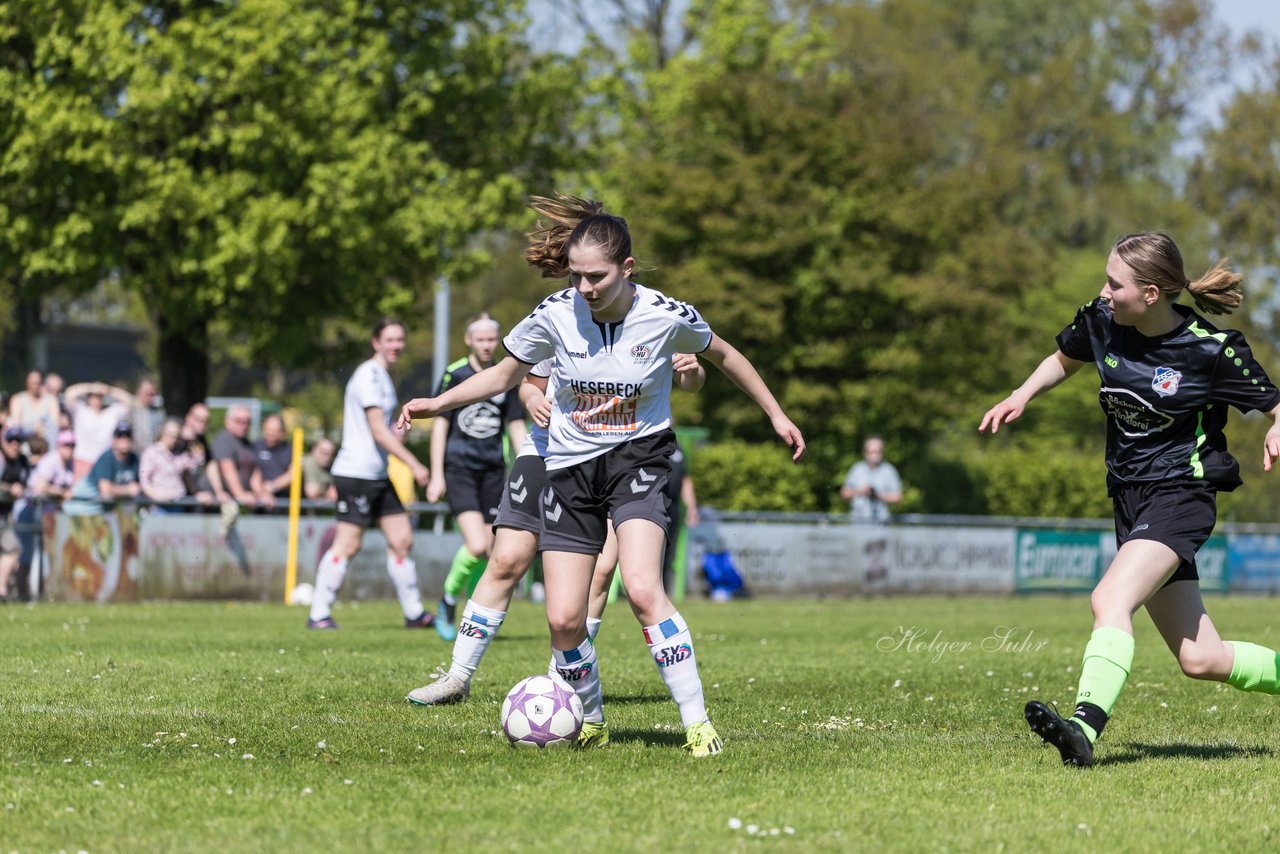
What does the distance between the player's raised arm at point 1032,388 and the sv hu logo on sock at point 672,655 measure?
1.48 meters

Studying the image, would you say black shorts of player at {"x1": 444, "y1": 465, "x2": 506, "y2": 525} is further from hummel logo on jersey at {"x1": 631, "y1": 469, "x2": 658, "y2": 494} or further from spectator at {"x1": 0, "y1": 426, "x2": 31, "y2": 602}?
spectator at {"x1": 0, "y1": 426, "x2": 31, "y2": 602}

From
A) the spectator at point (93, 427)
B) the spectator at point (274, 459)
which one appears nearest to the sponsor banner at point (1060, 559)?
the spectator at point (274, 459)

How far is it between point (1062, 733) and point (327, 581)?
8.51m

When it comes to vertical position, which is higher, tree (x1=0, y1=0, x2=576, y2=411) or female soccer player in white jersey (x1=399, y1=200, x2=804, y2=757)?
tree (x1=0, y1=0, x2=576, y2=411)

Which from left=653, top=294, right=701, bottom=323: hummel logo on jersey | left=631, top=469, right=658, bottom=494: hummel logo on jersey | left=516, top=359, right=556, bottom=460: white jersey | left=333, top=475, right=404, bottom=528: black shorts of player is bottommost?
left=333, top=475, right=404, bottom=528: black shorts of player

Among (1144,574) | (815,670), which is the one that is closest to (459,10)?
(815,670)

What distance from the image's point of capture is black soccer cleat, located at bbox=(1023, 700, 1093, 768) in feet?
19.9

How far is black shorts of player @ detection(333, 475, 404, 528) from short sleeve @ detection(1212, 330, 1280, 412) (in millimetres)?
7963

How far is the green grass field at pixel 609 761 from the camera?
4879 millimetres

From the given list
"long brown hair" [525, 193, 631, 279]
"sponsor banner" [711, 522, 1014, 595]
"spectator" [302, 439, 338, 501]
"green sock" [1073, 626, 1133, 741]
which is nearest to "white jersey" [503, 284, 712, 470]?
"long brown hair" [525, 193, 631, 279]

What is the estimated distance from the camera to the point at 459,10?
30.2m

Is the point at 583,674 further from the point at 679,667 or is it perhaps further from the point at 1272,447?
the point at 1272,447

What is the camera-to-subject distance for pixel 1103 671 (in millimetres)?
6363

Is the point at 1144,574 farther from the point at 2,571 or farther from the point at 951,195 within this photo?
the point at 951,195
